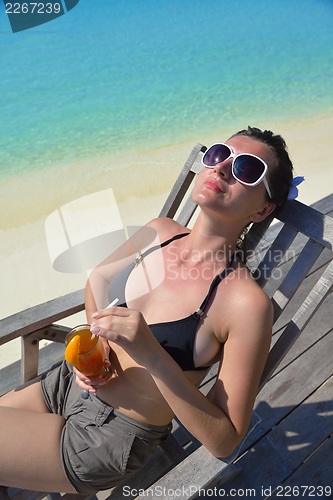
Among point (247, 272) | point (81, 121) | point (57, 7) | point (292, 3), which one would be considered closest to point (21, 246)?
point (247, 272)

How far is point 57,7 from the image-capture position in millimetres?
13898

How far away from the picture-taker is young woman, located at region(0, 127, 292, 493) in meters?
1.11

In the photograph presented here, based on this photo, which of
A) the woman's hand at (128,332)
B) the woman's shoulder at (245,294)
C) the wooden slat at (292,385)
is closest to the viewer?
the woman's hand at (128,332)

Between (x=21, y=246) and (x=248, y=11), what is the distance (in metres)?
13.5

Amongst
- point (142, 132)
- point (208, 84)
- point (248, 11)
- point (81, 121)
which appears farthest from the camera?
point (248, 11)

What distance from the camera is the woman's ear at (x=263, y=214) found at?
1.42 meters

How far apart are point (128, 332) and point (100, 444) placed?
21.0 inches

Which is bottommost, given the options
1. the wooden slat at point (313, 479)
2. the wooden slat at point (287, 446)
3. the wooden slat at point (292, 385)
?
the wooden slat at point (313, 479)

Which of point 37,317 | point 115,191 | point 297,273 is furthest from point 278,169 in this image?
point 115,191

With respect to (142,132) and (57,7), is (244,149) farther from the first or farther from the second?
(57,7)

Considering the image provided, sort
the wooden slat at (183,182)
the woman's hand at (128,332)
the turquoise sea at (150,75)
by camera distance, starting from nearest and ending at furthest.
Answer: the woman's hand at (128,332) < the wooden slat at (183,182) < the turquoise sea at (150,75)

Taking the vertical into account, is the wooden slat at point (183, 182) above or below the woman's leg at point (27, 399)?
above

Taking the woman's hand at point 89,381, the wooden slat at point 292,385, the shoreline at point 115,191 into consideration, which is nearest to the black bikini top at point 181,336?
the woman's hand at point 89,381

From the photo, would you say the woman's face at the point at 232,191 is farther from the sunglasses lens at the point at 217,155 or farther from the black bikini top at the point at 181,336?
the black bikini top at the point at 181,336
